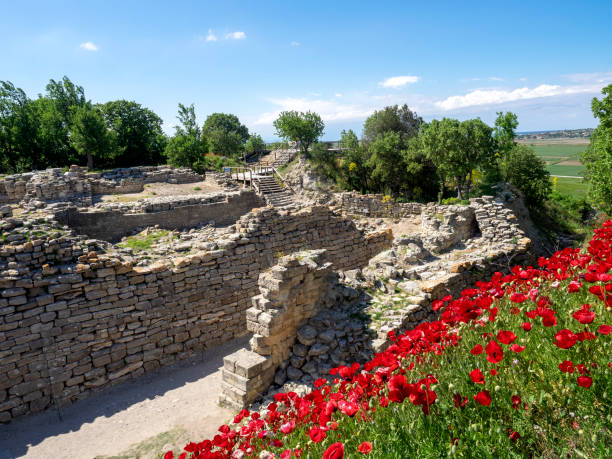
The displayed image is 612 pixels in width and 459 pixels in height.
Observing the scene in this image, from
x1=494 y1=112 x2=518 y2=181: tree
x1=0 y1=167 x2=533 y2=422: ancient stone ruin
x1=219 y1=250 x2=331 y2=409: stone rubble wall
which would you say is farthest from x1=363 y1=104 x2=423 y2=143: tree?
x1=219 y1=250 x2=331 y2=409: stone rubble wall

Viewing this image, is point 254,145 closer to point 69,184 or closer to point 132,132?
point 132,132

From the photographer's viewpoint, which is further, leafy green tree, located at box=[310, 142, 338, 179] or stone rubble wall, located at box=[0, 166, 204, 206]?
leafy green tree, located at box=[310, 142, 338, 179]

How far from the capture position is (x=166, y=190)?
24.4 metres

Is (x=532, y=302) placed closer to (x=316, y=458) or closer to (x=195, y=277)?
(x=316, y=458)

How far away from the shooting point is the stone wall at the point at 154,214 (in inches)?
642

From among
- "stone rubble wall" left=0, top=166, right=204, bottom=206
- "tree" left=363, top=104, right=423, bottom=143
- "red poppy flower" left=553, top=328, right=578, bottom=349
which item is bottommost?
"red poppy flower" left=553, top=328, right=578, bottom=349

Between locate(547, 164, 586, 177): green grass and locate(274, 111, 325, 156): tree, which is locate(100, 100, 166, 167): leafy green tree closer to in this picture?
locate(274, 111, 325, 156): tree

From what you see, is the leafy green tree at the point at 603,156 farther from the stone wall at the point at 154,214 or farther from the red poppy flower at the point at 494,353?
the stone wall at the point at 154,214

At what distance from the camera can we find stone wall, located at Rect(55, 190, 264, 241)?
53.5 feet

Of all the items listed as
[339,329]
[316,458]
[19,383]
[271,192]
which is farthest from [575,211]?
[19,383]

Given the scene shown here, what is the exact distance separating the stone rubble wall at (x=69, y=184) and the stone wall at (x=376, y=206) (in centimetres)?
1342

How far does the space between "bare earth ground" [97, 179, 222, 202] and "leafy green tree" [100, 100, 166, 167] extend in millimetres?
15063

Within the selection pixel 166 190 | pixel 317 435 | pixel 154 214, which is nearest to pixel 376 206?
pixel 154 214

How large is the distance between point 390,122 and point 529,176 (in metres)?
17.3
